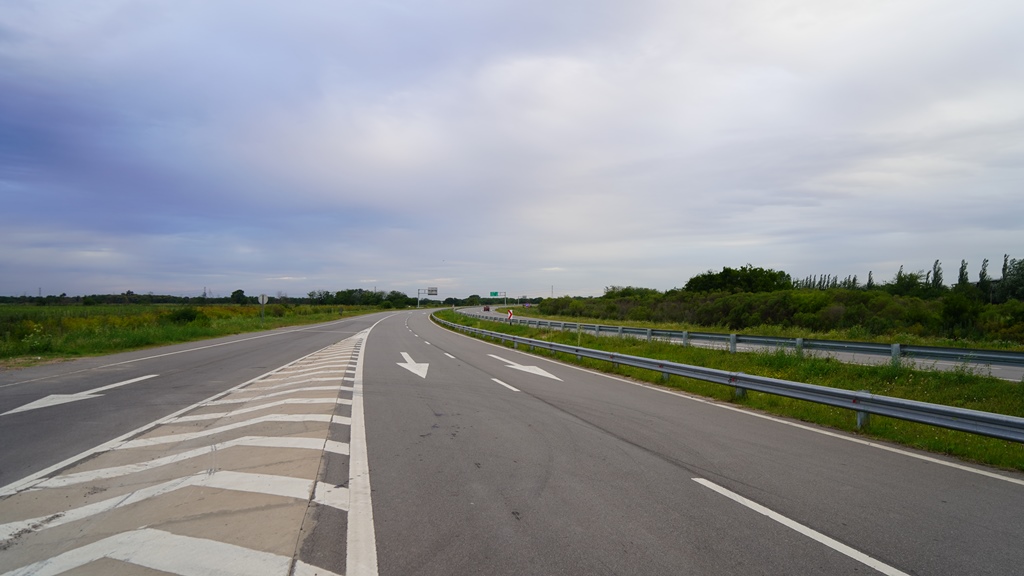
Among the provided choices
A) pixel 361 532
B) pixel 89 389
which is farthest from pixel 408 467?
pixel 89 389

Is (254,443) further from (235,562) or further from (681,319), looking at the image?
(681,319)

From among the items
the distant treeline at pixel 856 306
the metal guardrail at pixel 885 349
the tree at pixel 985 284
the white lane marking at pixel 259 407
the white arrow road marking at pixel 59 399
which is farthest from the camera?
the tree at pixel 985 284

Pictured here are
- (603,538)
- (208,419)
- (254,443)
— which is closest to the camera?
(603,538)

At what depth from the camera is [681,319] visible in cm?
5206

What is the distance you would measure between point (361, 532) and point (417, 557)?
0.68 m

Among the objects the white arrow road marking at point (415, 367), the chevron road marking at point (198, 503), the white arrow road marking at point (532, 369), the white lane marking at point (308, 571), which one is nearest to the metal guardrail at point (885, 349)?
A: the white arrow road marking at point (532, 369)

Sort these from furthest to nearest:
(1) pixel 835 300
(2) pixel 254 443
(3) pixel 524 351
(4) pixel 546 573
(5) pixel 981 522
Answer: (1) pixel 835 300 < (3) pixel 524 351 < (2) pixel 254 443 < (5) pixel 981 522 < (4) pixel 546 573

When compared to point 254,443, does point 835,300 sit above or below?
above

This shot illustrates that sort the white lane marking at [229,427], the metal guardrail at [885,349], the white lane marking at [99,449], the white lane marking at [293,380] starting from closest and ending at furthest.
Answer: the white lane marking at [99,449]
the white lane marking at [229,427]
the white lane marking at [293,380]
the metal guardrail at [885,349]

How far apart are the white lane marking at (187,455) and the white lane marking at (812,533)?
4533 mm

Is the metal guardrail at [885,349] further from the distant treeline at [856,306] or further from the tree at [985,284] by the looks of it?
the tree at [985,284]

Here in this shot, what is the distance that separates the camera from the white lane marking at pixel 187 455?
19.2 ft

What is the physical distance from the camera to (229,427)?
834 cm

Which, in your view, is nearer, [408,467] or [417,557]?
[417,557]
